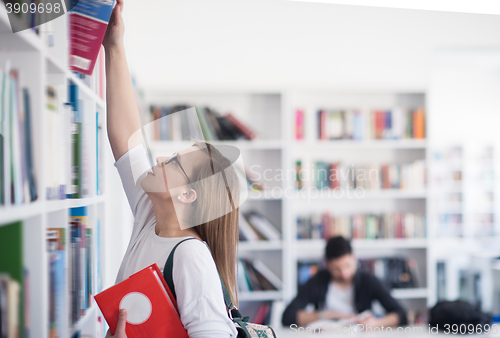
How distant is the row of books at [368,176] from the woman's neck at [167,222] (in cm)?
165

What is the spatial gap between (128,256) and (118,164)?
0.24 meters

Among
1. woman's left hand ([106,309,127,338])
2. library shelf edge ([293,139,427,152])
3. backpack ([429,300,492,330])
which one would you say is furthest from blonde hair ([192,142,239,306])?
library shelf edge ([293,139,427,152])

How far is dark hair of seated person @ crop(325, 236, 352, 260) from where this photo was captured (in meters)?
2.10

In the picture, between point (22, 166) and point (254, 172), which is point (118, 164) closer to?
point (22, 166)

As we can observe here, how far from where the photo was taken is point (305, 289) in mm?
2162

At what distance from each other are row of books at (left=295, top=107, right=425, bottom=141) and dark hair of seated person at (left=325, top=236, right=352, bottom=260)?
712 millimetres

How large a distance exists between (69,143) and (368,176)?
→ 201cm

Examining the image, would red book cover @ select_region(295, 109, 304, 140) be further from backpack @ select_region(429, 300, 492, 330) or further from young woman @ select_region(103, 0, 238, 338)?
young woman @ select_region(103, 0, 238, 338)

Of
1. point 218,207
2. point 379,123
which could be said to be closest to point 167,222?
point 218,207

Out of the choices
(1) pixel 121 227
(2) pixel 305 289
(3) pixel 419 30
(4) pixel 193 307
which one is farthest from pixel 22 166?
(3) pixel 419 30

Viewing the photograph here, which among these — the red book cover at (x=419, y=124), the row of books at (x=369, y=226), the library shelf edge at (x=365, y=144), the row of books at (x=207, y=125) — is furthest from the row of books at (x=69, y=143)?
the red book cover at (x=419, y=124)

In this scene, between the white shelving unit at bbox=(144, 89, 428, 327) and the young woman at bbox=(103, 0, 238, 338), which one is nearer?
the young woman at bbox=(103, 0, 238, 338)

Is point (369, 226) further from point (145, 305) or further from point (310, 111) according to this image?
point (145, 305)

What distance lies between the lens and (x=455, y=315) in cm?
170
